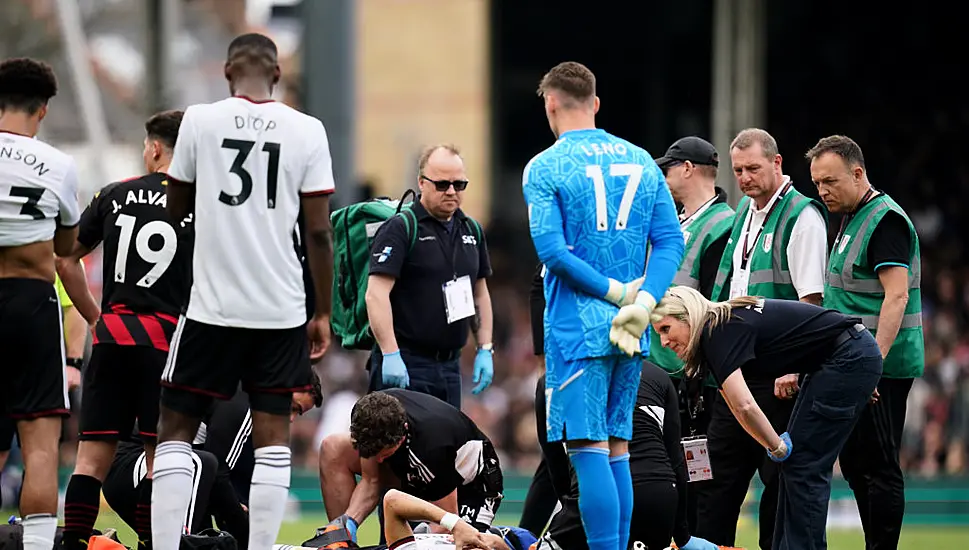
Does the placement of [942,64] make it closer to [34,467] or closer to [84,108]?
[84,108]

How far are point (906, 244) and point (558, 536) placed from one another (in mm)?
2531

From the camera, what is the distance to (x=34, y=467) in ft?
23.6

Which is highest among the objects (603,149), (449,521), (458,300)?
(603,149)

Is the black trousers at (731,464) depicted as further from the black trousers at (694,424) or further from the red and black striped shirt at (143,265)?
the red and black striped shirt at (143,265)

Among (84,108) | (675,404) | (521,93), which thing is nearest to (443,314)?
(675,404)

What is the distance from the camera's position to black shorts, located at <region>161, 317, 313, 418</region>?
6.78 metres

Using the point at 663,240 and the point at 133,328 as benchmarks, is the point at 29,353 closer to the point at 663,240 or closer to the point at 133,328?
the point at 133,328

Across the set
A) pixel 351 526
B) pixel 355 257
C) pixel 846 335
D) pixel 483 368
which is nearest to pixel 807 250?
pixel 846 335

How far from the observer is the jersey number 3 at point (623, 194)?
279 inches

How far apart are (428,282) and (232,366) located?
8.36 ft

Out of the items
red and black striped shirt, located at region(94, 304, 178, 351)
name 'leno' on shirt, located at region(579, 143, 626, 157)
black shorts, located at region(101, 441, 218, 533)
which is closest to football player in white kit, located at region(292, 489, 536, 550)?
black shorts, located at region(101, 441, 218, 533)

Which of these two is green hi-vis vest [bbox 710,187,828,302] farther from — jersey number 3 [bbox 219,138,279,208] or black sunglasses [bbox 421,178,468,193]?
jersey number 3 [bbox 219,138,279,208]

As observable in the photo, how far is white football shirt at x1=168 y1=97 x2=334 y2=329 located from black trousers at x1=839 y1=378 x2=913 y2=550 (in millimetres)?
3522

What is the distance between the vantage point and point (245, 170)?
675 cm
